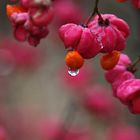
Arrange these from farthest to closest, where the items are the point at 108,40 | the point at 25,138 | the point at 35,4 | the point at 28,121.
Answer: the point at 28,121
the point at 25,138
the point at 108,40
the point at 35,4

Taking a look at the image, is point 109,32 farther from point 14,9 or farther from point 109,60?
point 14,9

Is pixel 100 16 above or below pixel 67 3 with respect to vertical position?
above

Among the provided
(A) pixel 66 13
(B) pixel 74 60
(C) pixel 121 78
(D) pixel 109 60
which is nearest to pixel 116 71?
(C) pixel 121 78

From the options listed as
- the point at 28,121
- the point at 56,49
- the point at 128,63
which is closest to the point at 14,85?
the point at 28,121

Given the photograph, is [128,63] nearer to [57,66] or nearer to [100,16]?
[100,16]

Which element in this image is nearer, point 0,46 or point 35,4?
point 35,4

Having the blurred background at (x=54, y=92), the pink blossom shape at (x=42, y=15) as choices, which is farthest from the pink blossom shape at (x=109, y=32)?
the blurred background at (x=54, y=92)

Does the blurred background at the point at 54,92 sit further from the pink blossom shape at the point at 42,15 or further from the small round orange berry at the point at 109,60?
the pink blossom shape at the point at 42,15
